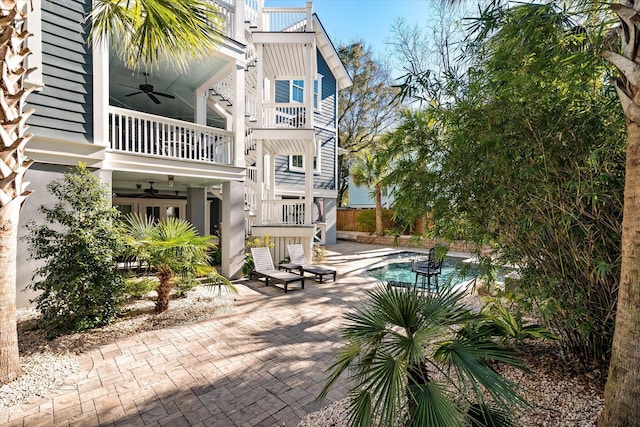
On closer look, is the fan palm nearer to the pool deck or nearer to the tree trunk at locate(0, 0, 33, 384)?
the tree trunk at locate(0, 0, 33, 384)

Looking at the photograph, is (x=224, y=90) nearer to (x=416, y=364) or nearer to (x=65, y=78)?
(x=65, y=78)

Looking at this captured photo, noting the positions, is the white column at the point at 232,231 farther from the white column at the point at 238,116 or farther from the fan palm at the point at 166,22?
the fan palm at the point at 166,22

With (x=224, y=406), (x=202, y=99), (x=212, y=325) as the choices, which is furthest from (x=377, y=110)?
(x=224, y=406)

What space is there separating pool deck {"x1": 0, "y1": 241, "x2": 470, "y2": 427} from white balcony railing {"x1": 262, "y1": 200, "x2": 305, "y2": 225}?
4680 millimetres

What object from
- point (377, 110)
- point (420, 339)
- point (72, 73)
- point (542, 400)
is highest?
point (377, 110)

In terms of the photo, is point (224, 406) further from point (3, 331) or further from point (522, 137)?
point (522, 137)

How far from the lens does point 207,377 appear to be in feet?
11.8

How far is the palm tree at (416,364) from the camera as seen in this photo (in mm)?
1889

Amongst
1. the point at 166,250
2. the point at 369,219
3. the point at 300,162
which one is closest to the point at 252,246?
the point at 166,250

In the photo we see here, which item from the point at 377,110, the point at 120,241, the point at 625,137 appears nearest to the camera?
the point at 625,137

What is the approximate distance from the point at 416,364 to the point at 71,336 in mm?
5100

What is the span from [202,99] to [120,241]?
6.09m

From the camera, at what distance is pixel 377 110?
73.4 ft

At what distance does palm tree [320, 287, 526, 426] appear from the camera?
1.89 m
